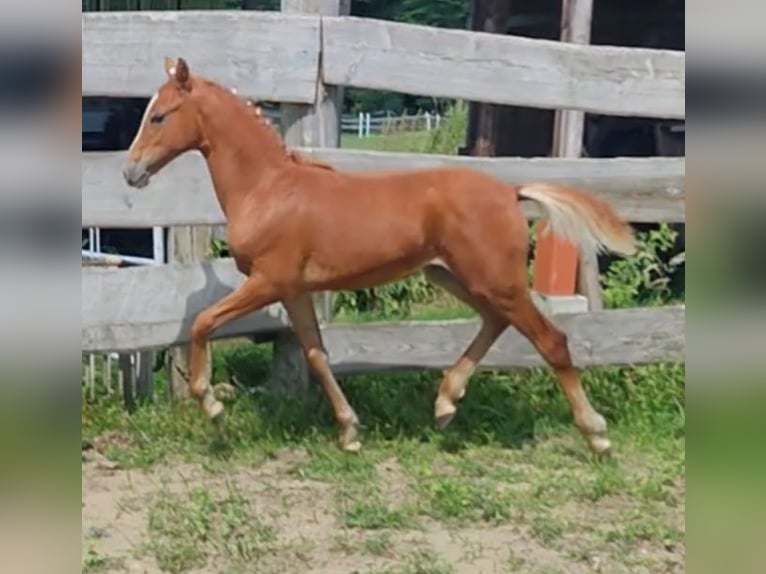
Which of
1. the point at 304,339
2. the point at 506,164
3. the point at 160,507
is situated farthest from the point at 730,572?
the point at 506,164

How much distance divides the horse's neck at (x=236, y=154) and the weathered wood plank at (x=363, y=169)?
1.31 feet

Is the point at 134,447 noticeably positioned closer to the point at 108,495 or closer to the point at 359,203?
the point at 108,495

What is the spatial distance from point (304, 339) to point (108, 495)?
968mm

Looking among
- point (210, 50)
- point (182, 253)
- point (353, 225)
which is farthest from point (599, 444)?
point (210, 50)

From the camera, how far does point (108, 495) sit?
4.02 metres

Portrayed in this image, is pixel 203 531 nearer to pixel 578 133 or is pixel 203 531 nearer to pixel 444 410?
pixel 444 410

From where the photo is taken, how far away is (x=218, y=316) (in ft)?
13.7

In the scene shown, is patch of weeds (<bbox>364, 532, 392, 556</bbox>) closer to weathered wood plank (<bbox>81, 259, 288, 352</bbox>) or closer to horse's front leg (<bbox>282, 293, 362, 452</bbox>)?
horse's front leg (<bbox>282, 293, 362, 452</bbox>)

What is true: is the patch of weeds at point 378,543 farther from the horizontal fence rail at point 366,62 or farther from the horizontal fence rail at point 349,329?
the horizontal fence rail at point 366,62

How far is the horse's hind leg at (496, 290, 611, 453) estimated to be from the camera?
425 centimetres

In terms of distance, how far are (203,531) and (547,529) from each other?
114 cm

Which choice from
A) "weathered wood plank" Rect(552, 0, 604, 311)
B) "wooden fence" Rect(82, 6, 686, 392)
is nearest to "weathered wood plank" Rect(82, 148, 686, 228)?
"wooden fence" Rect(82, 6, 686, 392)

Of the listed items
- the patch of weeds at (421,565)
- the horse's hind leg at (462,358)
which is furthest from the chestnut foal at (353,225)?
the patch of weeds at (421,565)

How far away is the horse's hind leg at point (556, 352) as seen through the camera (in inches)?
167
